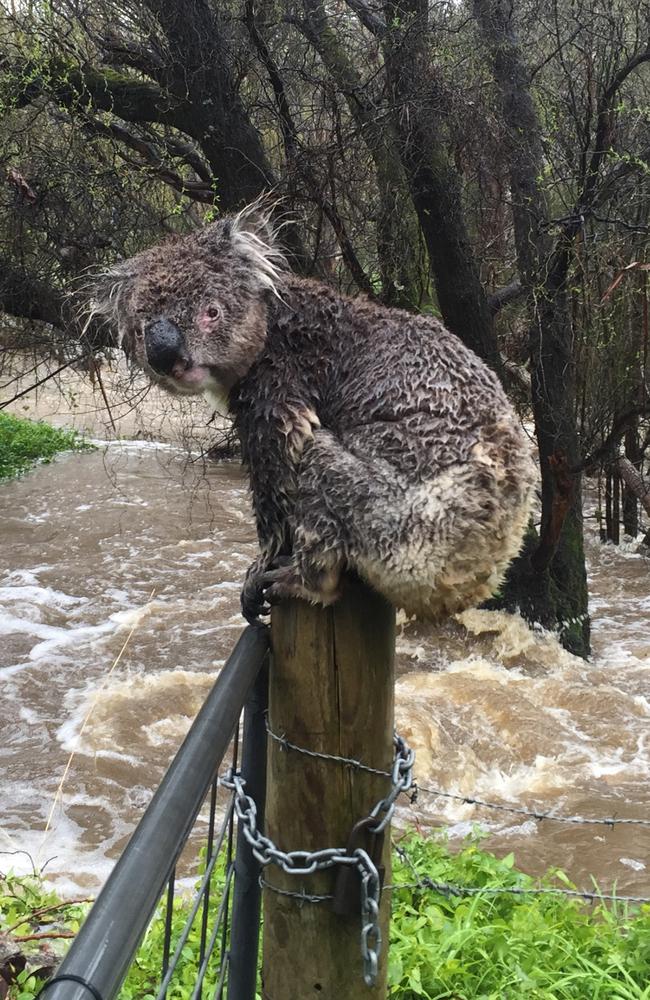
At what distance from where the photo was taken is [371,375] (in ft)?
7.09

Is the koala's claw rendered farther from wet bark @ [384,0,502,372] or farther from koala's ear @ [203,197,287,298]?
wet bark @ [384,0,502,372]

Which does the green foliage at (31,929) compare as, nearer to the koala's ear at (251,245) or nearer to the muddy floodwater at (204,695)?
the muddy floodwater at (204,695)

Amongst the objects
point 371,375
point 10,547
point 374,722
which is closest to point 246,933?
point 374,722

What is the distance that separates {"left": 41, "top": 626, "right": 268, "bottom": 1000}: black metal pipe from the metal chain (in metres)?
0.31

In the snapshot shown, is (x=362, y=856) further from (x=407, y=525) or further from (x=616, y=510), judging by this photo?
(x=616, y=510)

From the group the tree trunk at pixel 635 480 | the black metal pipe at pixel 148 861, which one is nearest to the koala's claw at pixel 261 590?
the black metal pipe at pixel 148 861

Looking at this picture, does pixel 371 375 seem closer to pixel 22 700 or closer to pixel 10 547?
pixel 22 700

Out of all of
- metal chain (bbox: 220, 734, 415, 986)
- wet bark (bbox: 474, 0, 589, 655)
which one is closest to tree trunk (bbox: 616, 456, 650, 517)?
wet bark (bbox: 474, 0, 589, 655)

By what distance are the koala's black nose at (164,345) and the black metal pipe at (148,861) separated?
786 mm

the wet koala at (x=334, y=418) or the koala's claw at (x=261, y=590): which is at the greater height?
the wet koala at (x=334, y=418)

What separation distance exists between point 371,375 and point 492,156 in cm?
492

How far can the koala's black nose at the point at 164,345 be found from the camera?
1.98 meters

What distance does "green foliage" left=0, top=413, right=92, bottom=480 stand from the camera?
14148mm

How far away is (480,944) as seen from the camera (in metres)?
2.78
